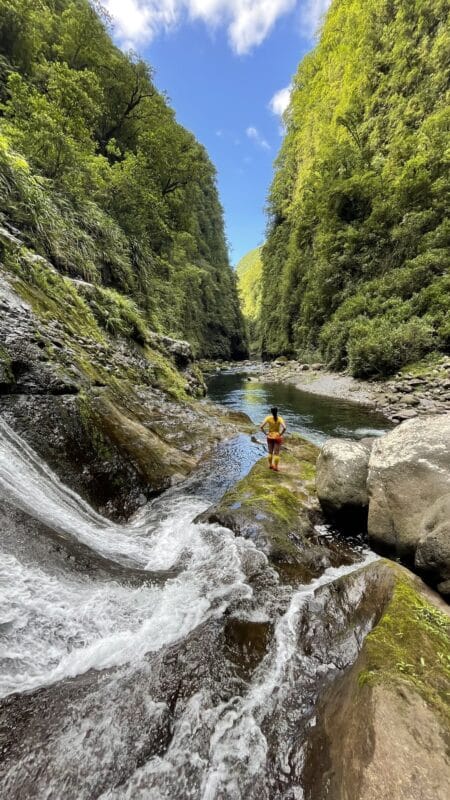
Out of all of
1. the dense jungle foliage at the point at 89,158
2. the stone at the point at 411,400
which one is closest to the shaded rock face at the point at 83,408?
the dense jungle foliage at the point at 89,158

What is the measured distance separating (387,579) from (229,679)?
5.70ft

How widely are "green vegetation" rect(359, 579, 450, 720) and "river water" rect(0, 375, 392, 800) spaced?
37 centimetres

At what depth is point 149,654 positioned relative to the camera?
9.48ft

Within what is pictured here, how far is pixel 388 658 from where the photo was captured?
7.70ft

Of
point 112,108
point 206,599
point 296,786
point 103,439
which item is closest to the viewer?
point 296,786

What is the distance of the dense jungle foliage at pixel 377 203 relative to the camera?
782 inches

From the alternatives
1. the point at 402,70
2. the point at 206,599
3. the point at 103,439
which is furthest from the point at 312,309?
the point at 206,599

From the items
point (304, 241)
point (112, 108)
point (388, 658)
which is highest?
point (112, 108)

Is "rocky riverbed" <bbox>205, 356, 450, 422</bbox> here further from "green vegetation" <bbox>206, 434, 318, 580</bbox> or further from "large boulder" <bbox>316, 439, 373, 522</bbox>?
"large boulder" <bbox>316, 439, 373, 522</bbox>

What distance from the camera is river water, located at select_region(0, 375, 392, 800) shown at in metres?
2.09

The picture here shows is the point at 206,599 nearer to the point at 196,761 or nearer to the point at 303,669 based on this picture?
the point at 303,669

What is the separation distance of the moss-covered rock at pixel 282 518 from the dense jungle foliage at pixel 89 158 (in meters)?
8.09

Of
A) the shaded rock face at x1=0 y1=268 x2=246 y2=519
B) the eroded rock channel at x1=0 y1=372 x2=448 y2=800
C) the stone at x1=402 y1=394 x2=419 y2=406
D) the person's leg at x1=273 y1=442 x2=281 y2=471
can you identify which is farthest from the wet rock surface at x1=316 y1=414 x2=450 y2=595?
the stone at x1=402 y1=394 x2=419 y2=406

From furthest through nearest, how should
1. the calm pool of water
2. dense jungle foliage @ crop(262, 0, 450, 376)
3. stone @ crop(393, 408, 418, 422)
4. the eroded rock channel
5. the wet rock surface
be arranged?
dense jungle foliage @ crop(262, 0, 450, 376) < stone @ crop(393, 408, 418, 422) < the calm pool of water < the wet rock surface < the eroded rock channel
